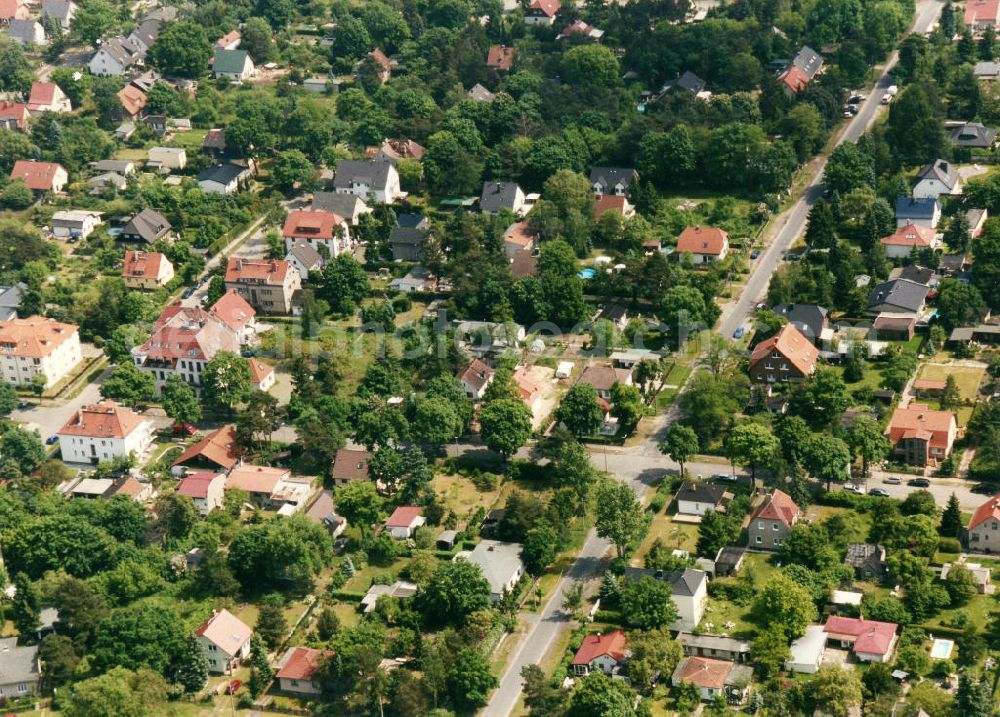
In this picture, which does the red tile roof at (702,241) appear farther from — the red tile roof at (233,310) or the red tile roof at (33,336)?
the red tile roof at (33,336)

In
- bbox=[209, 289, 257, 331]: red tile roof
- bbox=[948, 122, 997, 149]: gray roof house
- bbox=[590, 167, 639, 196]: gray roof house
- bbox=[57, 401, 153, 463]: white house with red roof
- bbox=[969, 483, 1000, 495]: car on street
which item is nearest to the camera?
bbox=[969, 483, 1000, 495]: car on street

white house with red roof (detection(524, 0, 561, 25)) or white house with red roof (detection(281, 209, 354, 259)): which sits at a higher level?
white house with red roof (detection(524, 0, 561, 25))

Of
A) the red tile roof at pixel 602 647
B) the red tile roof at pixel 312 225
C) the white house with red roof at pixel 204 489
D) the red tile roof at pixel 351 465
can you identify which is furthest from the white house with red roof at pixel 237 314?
the red tile roof at pixel 602 647

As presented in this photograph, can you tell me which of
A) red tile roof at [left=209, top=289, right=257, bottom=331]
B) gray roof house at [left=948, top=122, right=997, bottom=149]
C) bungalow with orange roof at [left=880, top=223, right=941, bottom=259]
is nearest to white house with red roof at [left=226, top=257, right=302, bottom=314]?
red tile roof at [left=209, top=289, right=257, bottom=331]

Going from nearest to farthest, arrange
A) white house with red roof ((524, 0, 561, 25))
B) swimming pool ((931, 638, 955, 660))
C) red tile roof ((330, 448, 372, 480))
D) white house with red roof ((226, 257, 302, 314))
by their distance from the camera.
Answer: swimming pool ((931, 638, 955, 660)) < red tile roof ((330, 448, 372, 480)) < white house with red roof ((226, 257, 302, 314)) < white house with red roof ((524, 0, 561, 25))

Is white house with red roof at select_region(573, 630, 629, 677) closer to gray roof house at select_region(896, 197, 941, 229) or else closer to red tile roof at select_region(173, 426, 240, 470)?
red tile roof at select_region(173, 426, 240, 470)

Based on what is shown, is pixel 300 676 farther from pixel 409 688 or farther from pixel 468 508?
pixel 468 508

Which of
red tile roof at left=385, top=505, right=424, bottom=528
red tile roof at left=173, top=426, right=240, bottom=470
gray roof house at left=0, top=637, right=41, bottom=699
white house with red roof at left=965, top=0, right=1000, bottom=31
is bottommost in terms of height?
gray roof house at left=0, top=637, right=41, bottom=699
